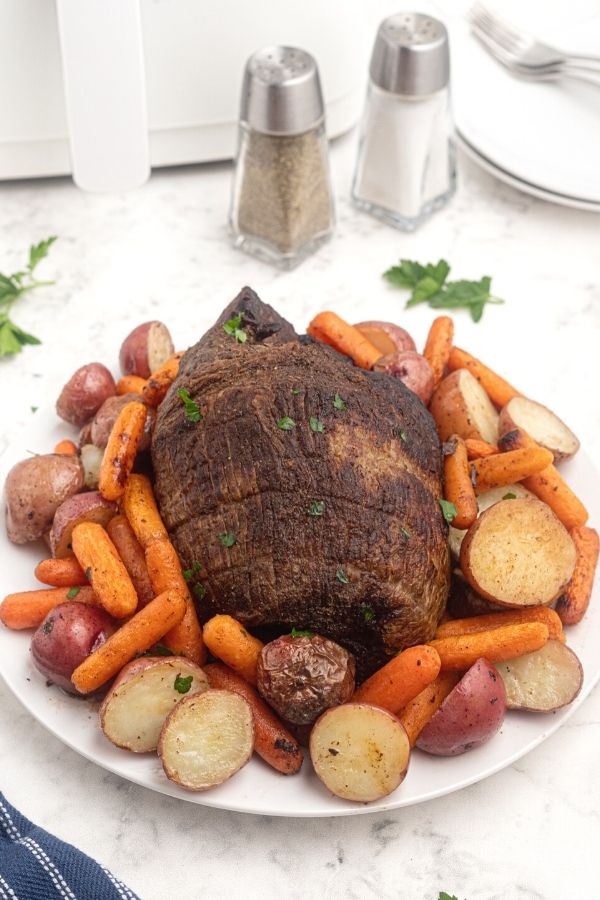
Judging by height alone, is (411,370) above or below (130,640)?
above

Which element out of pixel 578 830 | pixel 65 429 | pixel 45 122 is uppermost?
pixel 45 122

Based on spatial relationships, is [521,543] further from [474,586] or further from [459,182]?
[459,182]

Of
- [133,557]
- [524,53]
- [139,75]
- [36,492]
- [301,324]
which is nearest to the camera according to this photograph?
[133,557]

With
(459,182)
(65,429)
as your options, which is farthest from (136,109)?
(459,182)

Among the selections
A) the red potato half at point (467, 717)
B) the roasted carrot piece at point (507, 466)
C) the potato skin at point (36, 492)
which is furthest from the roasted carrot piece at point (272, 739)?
the roasted carrot piece at point (507, 466)

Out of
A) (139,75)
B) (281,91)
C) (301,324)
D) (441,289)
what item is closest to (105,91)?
(139,75)

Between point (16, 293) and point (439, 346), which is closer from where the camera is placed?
point (439, 346)

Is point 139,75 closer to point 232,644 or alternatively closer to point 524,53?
point 524,53
